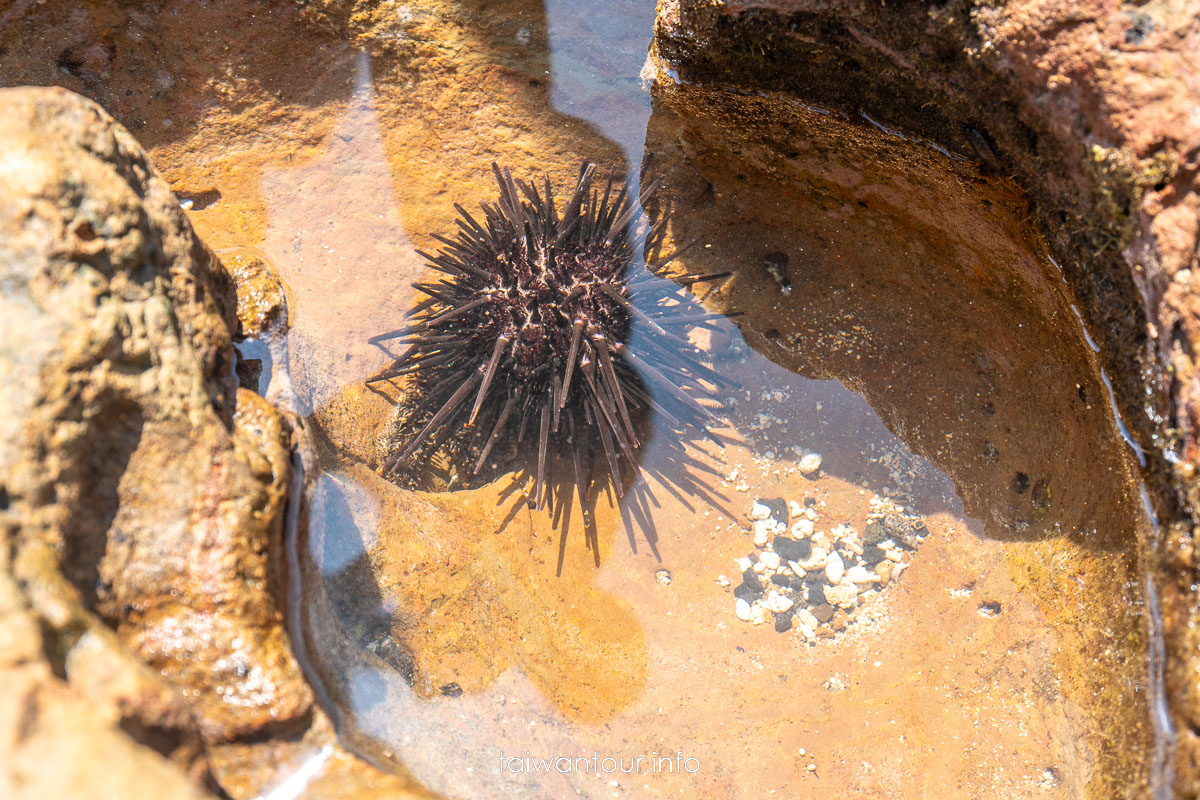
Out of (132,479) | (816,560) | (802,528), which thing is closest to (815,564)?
(816,560)

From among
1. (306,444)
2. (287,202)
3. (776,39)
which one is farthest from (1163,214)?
(287,202)

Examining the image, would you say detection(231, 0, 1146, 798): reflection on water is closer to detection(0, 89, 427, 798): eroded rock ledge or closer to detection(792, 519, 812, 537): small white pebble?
detection(792, 519, 812, 537): small white pebble

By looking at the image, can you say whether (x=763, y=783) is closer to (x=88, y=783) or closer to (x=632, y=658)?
(x=632, y=658)

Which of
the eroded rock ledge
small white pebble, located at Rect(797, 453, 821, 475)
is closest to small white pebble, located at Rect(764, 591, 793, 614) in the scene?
small white pebble, located at Rect(797, 453, 821, 475)

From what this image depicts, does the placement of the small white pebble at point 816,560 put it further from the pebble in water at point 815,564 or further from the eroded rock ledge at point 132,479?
the eroded rock ledge at point 132,479

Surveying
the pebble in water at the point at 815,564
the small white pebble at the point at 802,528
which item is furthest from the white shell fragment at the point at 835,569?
the small white pebble at the point at 802,528

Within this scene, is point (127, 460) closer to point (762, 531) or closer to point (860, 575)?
point (762, 531)
